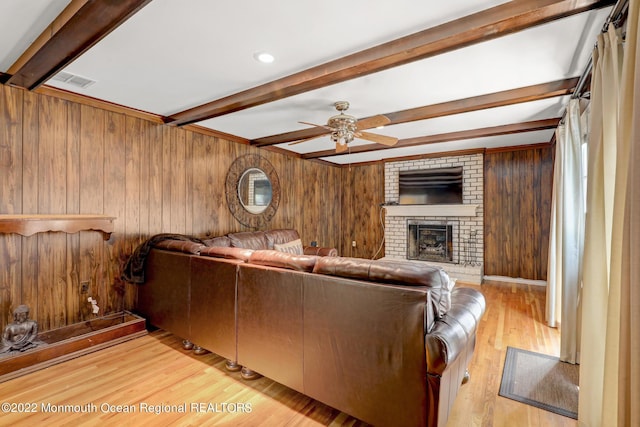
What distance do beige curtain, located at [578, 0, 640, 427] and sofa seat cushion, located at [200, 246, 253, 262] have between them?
83.1 inches

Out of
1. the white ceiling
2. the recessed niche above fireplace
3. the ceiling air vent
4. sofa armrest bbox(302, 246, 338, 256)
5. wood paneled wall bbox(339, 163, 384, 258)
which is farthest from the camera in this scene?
wood paneled wall bbox(339, 163, 384, 258)

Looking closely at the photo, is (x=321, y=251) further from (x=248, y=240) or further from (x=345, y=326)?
(x=345, y=326)

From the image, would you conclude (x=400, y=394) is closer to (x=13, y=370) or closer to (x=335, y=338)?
(x=335, y=338)

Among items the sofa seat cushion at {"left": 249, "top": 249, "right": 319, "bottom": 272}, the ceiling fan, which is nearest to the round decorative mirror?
the ceiling fan

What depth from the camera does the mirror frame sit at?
4.59 meters

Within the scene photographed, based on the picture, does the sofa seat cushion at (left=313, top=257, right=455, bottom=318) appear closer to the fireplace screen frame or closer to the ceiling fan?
the ceiling fan

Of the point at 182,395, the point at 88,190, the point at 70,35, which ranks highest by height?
the point at 70,35

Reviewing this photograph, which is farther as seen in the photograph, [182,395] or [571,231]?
[571,231]

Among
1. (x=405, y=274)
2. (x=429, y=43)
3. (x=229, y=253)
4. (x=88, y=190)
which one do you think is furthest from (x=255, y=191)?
(x=405, y=274)

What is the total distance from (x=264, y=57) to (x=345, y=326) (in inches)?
78.0

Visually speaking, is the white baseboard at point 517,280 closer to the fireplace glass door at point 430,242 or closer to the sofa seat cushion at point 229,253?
the fireplace glass door at point 430,242

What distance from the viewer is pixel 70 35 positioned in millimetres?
1821

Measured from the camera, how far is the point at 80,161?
3023mm

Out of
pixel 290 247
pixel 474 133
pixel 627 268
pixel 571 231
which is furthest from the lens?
pixel 290 247
